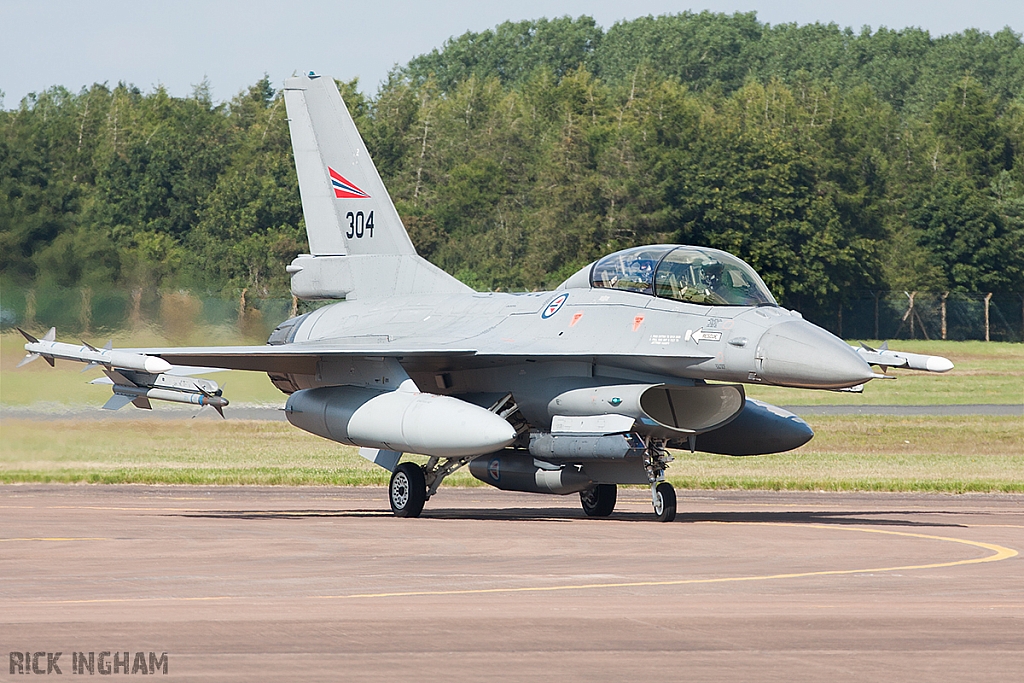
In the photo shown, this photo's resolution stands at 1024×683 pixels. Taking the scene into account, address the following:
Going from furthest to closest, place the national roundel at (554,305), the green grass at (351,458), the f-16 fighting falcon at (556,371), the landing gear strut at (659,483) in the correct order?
the green grass at (351,458) < the national roundel at (554,305) < the landing gear strut at (659,483) < the f-16 fighting falcon at (556,371)

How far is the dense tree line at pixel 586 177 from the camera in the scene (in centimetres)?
6875

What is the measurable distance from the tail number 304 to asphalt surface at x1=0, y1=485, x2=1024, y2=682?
4661 millimetres

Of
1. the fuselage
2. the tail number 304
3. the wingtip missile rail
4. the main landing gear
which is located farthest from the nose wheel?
the tail number 304

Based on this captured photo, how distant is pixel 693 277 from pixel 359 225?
6.86 m

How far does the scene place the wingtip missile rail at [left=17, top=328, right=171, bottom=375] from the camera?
1838 cm

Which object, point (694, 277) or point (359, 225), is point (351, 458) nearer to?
point (359, 225)

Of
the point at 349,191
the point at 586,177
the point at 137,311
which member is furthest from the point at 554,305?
the point at 586,177

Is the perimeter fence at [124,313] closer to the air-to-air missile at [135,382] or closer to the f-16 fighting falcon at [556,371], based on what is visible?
the f-16 fighting falcon at [556,371]

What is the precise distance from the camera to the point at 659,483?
18.4 meters

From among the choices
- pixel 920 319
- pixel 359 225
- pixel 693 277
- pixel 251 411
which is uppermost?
pixel 359 225

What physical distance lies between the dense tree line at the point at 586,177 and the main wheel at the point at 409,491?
28.1 metres

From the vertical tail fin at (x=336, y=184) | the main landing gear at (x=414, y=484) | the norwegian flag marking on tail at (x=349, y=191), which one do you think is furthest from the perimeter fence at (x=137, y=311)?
the main landing gear at (x=414, y=484)

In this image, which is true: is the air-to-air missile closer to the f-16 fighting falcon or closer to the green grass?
the f-16 fighting falcon

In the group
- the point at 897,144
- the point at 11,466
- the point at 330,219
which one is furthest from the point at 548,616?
the point at 897,144
